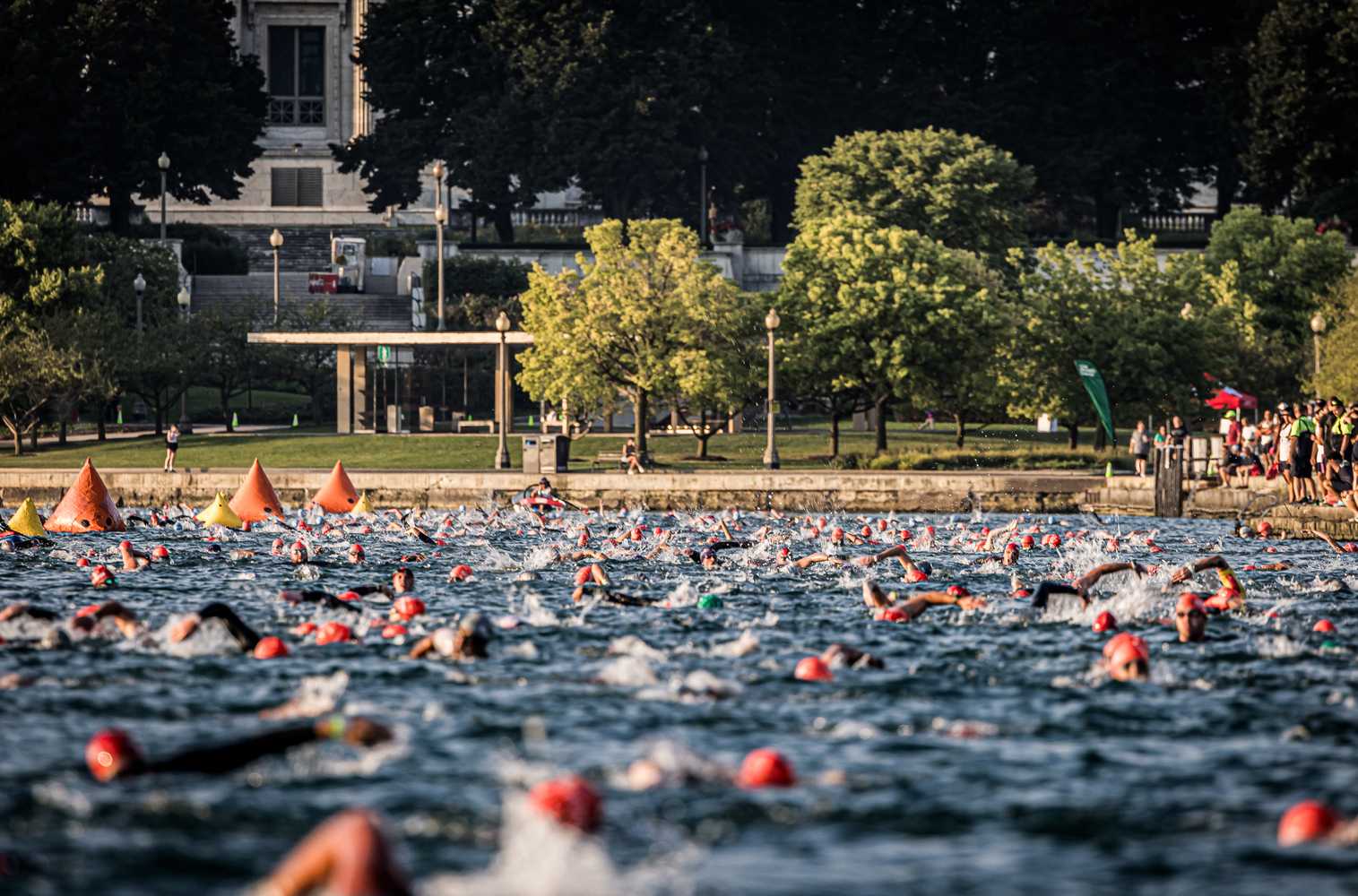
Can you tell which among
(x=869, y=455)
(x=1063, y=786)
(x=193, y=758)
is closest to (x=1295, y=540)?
(x=869, y=455)

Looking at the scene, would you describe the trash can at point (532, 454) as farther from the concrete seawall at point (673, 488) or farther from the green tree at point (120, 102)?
the green tree at point (120, 102)

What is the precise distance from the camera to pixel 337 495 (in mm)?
50500

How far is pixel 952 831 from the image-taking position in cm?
1408

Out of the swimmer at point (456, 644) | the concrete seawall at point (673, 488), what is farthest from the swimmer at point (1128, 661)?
the concrete seawall at point (673, 488)

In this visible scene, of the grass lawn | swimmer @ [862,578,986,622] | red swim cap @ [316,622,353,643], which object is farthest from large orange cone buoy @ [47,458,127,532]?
swimmer @ [862,578,986,622]

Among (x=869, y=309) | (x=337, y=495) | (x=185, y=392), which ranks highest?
(x=869, y=309)

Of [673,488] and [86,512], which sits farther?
[673,488]

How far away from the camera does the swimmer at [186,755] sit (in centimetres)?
1542

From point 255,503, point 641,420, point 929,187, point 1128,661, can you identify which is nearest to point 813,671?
point 1128,661

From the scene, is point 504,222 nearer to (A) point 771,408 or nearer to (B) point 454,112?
(B) point 454,112

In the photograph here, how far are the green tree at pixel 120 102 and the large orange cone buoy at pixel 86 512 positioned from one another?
4952 cm

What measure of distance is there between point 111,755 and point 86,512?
27786 mm

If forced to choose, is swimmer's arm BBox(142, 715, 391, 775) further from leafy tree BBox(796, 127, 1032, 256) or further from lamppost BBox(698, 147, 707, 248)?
lamppost BBox(698, 147, 707, 248)

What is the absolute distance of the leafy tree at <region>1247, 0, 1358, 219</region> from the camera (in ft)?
252
